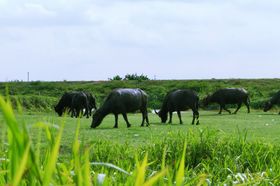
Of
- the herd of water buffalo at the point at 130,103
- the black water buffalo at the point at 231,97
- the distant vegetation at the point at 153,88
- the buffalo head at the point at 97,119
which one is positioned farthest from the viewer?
the distant vegetation at the point at 153,88

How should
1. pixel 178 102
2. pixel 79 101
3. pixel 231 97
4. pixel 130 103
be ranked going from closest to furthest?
pixel 130 103 < pixel 178 102 < pixel 79 101 < pixel 231 97

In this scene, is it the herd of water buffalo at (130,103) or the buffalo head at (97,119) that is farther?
the herd of water buffalo at (130,103)

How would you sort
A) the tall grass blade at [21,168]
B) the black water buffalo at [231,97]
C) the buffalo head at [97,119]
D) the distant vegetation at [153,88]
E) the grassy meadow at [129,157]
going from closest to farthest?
1. the tall grass blade at [21,168]
2. the grassy meadow at [129,157]
3. the buffalo head at [97,119]
4. the black water buffalo at [231,97]
5. the distant vegetation at [153,88]

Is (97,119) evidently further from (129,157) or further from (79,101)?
(129,157)

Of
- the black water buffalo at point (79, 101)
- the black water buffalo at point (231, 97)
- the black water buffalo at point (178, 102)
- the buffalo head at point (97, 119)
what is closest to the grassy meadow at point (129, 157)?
the buffalo head at point (97, 119)

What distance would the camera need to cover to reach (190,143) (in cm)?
796

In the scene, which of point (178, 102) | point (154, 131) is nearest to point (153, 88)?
point (178, 102)

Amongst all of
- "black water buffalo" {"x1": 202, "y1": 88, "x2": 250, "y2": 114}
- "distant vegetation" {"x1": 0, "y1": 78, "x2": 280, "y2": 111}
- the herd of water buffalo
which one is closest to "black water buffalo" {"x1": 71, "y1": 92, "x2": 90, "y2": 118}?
the herd of water buffalo

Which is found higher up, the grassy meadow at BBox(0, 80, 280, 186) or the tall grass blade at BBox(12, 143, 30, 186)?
the tall grass blade at BBox(12, 143, 30, 186)

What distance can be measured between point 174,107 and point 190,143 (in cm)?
1648

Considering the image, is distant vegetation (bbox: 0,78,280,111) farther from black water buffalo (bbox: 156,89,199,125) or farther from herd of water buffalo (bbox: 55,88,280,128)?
black water buffalo (bbox: 156,89,199,125)

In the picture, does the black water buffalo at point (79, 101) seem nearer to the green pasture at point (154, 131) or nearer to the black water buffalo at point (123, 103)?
the black water buffalo at point (123, 103)

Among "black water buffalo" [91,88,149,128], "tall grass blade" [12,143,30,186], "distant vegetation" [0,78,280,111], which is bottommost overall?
"distant vegetation" [0,78,280,111]

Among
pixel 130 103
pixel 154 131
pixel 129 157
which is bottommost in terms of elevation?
pixel 154 131
